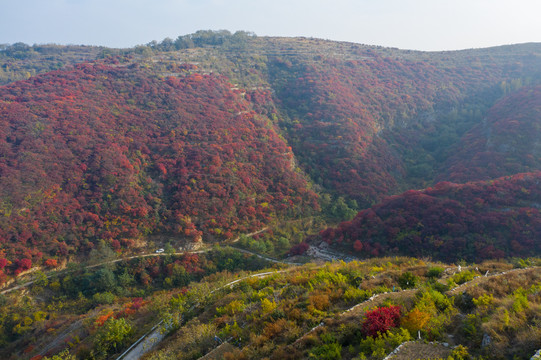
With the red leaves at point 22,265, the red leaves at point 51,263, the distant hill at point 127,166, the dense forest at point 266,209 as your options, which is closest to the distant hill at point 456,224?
the dense forest at point 266,209

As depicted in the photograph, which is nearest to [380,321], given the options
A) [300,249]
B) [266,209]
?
[300,249]

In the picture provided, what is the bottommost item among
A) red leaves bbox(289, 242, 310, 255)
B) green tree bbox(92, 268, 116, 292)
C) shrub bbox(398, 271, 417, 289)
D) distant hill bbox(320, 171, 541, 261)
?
green tree bbox(92, 268, 116, 292)

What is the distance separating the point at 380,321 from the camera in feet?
32.8

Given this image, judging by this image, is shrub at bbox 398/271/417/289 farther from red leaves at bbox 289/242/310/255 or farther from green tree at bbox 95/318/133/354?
red leaves at bbox 289/242/310/255

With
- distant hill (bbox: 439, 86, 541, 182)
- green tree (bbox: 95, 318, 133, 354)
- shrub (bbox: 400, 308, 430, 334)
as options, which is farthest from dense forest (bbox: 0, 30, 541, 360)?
distant hill (bbox: 439, 86, 541, 182)

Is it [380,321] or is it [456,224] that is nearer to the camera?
[380,321]

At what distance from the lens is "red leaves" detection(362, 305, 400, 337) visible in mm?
9773

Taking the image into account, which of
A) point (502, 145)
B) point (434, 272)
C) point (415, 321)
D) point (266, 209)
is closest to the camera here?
point (415, 321)

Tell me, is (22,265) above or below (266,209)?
below

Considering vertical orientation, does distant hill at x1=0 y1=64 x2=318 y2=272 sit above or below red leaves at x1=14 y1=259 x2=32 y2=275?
above

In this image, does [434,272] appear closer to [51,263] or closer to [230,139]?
[51,263]

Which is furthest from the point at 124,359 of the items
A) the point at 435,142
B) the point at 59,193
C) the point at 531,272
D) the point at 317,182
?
the point at 435,142

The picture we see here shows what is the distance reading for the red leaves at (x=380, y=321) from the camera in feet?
32.1

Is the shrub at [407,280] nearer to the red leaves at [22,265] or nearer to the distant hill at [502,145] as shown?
the red leaves at [22,265]
